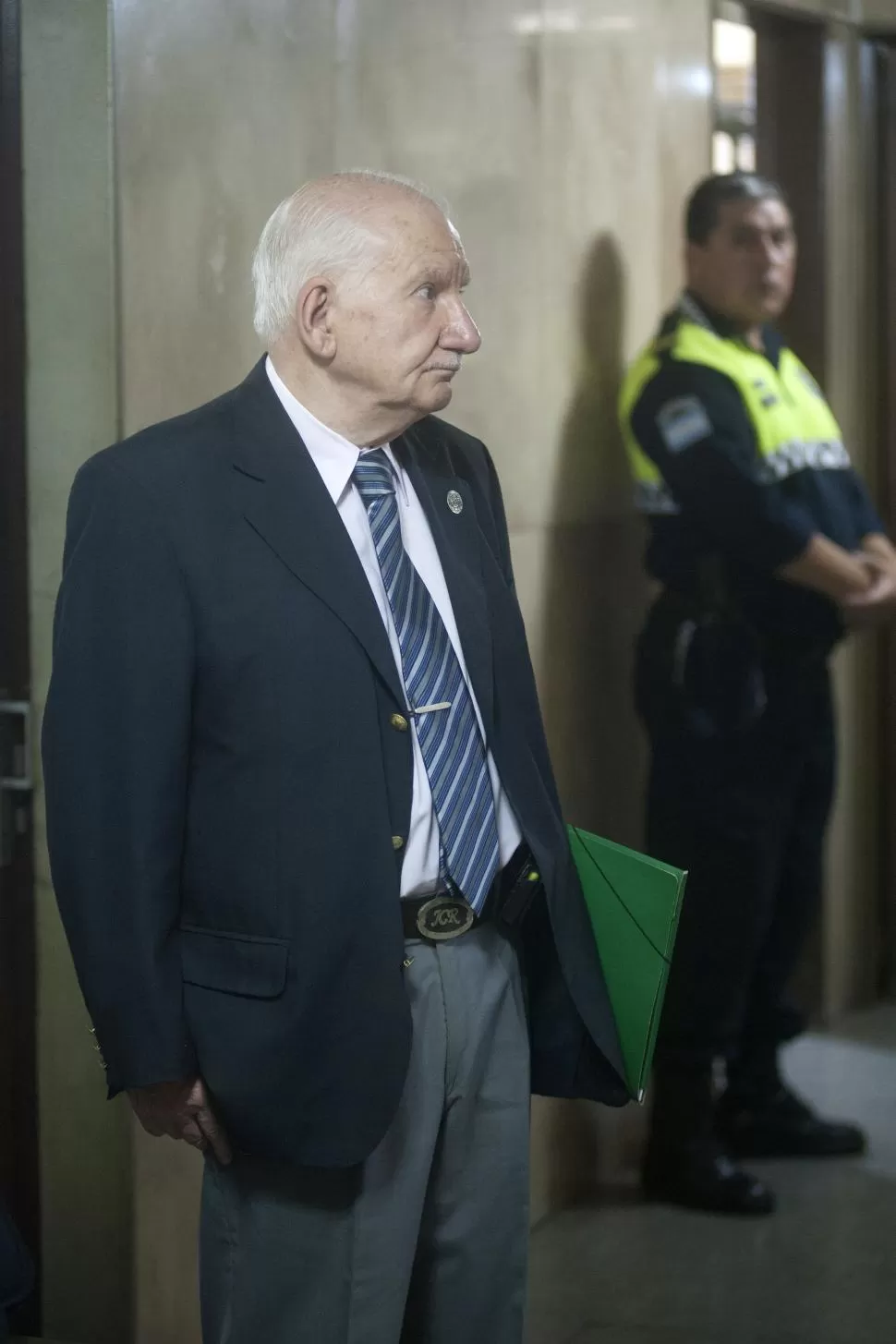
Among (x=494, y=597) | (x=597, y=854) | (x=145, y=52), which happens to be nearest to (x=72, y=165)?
(x=145, y=52)

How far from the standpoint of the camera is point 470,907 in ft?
4.93

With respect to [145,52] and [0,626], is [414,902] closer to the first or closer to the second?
[0,626]

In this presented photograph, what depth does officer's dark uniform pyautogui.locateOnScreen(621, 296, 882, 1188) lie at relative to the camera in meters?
2.46

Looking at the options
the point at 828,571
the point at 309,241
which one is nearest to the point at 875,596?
the point at 828,571

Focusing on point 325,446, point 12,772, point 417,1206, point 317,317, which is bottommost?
point 417,1206

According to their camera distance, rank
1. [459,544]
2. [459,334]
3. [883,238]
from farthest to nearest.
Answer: [883,238] < [459,544] < [459,334]

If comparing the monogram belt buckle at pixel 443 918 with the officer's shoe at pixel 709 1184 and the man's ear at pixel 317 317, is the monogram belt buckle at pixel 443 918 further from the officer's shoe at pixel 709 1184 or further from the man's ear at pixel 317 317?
the officer's shoe at pixel 709 1184

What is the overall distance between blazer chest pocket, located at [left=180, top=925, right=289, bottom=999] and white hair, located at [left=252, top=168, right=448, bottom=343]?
1.79ft

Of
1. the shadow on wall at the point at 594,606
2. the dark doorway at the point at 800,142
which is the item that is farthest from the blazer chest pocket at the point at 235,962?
the dark doorway at the point at 800,142

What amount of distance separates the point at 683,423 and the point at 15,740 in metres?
1.10

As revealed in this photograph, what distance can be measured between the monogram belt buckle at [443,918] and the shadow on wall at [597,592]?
1035 mm

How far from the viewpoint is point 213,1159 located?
1.52 metres

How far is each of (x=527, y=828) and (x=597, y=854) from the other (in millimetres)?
107

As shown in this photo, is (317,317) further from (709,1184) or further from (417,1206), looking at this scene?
(709,1184)
